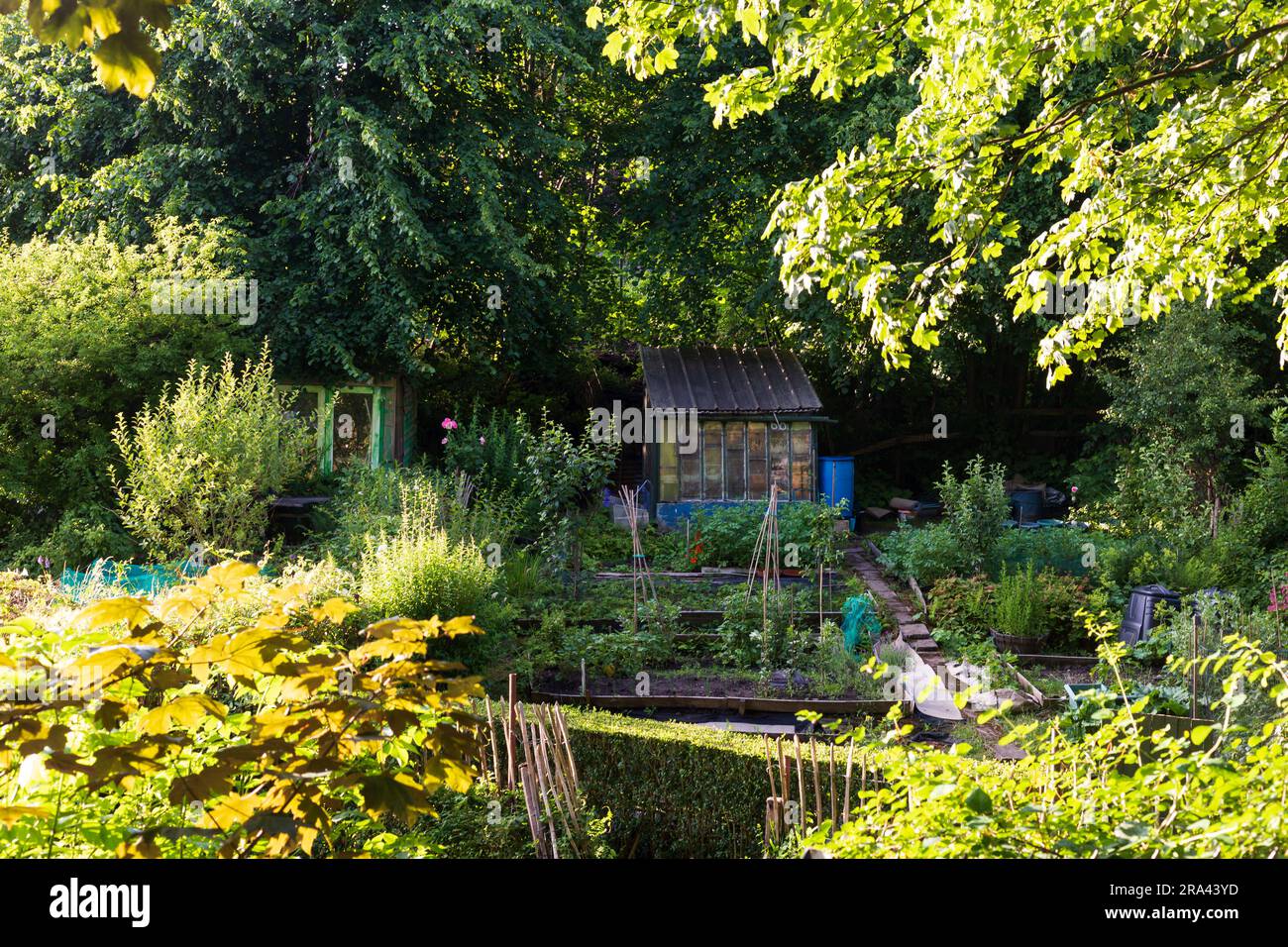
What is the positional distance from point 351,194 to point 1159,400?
35.5 feet

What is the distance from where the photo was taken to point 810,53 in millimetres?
6312

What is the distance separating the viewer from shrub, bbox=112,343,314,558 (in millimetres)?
10000

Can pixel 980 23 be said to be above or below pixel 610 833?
above

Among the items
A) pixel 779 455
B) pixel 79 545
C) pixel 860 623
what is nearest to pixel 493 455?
pixel 779 455

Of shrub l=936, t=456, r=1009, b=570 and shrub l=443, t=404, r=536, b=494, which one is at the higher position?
shrub l=443, t=404, r=536, b=494

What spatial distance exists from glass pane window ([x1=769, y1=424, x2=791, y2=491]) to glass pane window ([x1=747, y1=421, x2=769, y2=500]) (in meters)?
0.09

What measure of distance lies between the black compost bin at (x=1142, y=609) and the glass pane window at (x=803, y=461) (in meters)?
6.38

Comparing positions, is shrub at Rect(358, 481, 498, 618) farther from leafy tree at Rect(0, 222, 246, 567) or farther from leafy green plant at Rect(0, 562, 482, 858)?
leafy tree at Rect(0, 222, 246, 567)

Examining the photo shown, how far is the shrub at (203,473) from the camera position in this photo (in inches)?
394

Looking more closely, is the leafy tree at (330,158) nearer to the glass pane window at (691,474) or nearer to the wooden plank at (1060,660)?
the glass pane window at (691,474)

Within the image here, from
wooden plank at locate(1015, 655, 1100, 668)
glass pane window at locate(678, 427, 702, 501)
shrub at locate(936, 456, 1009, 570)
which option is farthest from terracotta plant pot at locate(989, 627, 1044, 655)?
glass pane window at locate(678, 427, 702, 501)

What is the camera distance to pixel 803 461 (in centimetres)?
1561

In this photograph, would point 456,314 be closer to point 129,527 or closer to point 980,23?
point 129,527
